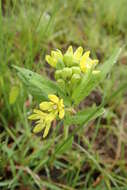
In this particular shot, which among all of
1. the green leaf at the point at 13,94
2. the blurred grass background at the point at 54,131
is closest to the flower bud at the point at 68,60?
the blurred grass background at the point at 54,131

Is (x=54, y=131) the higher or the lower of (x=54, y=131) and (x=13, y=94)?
the lower

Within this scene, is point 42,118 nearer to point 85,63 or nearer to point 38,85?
point 38,85

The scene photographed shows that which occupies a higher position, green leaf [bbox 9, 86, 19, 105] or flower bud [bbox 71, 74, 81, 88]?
green leaf [bbox 9, 86, 19, 105]

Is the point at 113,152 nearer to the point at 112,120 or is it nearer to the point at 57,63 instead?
the point at 112,120

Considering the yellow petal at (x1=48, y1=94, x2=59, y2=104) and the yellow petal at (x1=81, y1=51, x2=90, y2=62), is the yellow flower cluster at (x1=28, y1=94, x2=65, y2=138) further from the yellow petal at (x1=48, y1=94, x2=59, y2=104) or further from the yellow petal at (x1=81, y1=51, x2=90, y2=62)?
the yellow petal at (x1=81, y1=51, x2=90, y2=62)

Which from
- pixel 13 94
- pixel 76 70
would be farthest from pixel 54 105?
pixel 13 94

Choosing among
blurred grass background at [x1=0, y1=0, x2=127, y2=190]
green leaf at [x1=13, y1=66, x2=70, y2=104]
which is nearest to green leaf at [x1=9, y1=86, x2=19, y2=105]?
blurred grass background at [x1=0, y1=0, x2=127, y2=190]
